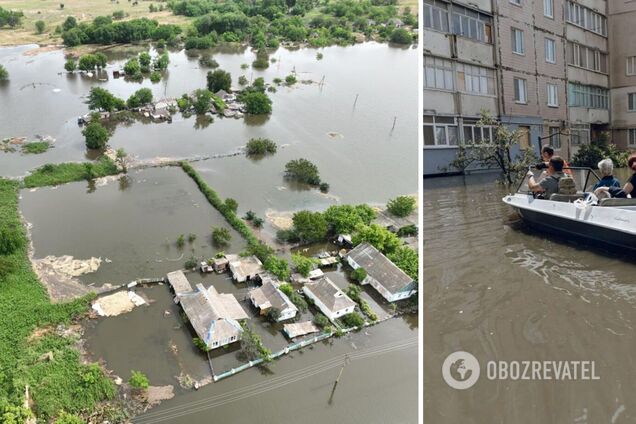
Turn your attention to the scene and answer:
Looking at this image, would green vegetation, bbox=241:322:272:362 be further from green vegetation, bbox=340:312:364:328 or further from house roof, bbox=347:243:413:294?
house roof, bbox=347:243:413:294

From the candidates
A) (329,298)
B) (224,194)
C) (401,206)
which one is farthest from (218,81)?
(329,298)

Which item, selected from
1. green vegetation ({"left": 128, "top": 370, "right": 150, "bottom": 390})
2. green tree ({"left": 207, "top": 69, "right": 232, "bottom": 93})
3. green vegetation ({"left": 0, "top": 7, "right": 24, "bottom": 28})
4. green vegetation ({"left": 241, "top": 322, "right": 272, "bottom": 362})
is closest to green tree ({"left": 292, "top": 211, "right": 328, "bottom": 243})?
green vegetation ({"left": 241, "top": 322, "right": 272, "bottom": 362})

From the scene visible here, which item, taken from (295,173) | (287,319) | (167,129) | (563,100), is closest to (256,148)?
(295,173)

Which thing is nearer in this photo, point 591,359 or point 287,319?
point 591,359

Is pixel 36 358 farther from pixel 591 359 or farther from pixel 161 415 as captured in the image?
pixel 591 359

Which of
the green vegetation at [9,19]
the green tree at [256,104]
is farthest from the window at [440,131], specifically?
the green vegetation at [9,19]
